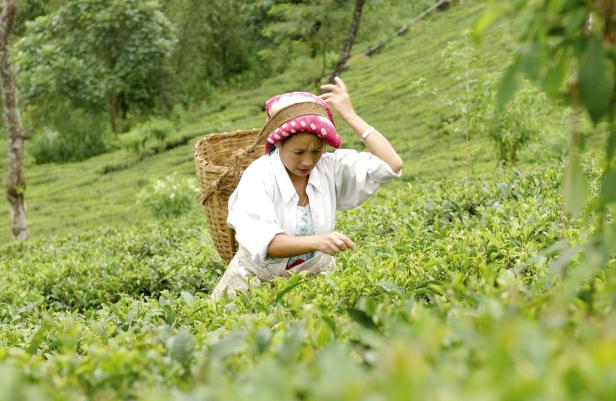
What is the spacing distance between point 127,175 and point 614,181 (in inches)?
520

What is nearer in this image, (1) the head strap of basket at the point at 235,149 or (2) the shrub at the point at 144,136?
(1) the head strap of basket at the point at 235,149

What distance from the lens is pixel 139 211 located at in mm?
11305

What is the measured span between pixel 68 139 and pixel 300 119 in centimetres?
1433

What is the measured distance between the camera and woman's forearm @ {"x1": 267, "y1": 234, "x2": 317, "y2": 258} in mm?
2703

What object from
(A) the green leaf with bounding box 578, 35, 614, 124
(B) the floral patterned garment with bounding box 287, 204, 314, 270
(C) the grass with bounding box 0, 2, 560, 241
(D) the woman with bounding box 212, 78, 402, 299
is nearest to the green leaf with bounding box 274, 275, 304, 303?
(D) the woman with bounding box 212, 78, 402, 299

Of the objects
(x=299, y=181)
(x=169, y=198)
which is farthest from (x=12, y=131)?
(x=299, y=181)

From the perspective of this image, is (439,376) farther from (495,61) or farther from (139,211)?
(495,61)

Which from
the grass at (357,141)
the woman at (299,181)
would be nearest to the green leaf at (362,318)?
the woman at (299,181)

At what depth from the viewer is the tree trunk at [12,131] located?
7785mm

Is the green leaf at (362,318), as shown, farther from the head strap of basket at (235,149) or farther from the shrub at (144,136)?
the shrub at (144,136)

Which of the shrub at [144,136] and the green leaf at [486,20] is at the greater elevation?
the green leaf at [486,20]

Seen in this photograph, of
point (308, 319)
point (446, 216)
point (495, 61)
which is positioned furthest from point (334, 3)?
point (308, 319)

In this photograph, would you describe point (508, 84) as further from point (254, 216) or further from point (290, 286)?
point (254, 216)

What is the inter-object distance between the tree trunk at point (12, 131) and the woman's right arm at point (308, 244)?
607cm
